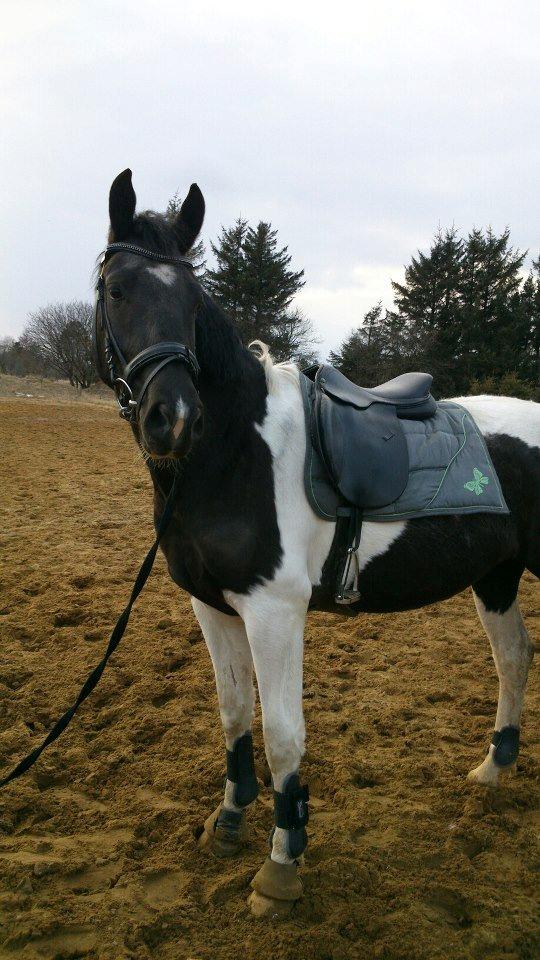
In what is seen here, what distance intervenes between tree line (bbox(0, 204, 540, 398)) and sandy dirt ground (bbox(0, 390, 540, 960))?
20885 millimetres

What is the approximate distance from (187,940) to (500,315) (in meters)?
29.1

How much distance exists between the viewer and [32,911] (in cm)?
206

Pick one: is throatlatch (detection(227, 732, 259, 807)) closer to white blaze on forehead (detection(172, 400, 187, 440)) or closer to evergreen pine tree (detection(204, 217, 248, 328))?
white blaze on forehead (detection(172, 400, 187, 440))

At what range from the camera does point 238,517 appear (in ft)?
6.79

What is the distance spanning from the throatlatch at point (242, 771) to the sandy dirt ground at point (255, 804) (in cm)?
20

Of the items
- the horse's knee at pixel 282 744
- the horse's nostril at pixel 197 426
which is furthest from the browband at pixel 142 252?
the horse's knee at pixel 282 744

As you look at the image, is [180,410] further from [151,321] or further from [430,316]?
[430,316]

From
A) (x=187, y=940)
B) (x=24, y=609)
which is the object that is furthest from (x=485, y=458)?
(x=24, y=609)

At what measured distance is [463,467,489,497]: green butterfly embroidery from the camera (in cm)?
250

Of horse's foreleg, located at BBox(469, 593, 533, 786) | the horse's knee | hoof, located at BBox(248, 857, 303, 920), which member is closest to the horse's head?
the horse's knee

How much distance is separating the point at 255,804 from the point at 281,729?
89 cm

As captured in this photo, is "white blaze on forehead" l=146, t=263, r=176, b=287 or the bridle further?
"white blaze on forehead" l=146, t=263, r=176, b=287

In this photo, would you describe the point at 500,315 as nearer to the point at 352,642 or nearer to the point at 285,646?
the point at 352,642

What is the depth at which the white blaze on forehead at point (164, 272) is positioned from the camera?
2.01 meters
